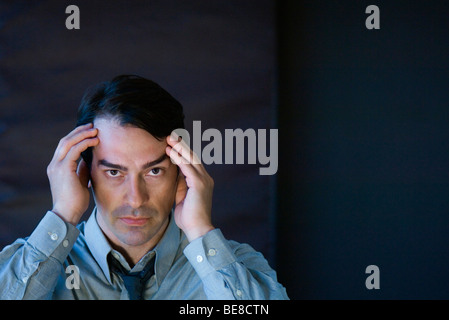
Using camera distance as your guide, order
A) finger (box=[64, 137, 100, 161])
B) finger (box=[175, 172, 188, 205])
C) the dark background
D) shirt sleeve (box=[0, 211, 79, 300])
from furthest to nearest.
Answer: the dark background < finger (box=[175, 172, 188, 205]) < finger (box=[64, 137, 100, 161]) < shirt sleeve (box=[0, 211, 79, 300])

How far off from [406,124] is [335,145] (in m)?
0.24

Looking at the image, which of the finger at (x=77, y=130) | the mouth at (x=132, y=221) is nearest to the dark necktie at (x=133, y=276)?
the mouth at (x=132, y=221)

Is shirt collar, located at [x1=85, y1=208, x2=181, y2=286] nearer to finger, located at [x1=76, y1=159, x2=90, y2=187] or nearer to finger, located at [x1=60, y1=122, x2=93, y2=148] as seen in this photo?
finger, located at [x1=76, y1=159, x2=90, y2=187]

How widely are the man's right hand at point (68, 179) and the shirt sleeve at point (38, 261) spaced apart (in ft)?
0.13

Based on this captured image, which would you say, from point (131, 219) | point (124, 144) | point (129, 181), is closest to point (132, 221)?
point (131, 219)

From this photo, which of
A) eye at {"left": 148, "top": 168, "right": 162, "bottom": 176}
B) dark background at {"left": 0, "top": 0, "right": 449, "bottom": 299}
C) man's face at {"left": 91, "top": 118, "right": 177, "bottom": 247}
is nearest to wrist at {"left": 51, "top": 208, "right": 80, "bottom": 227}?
man's face at {"left": 91, "top": 118, "right": 177, "bottom": 247}

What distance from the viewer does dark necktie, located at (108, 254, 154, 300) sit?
138cm

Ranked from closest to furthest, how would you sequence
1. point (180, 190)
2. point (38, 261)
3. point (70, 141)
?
1. point (38, 261)
2. point (70, 141)
3. point (180, 190)

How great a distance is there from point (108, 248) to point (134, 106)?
0.41m

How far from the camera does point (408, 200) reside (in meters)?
1.67

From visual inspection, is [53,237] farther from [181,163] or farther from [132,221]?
[181,163]

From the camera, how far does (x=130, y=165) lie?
141cm
